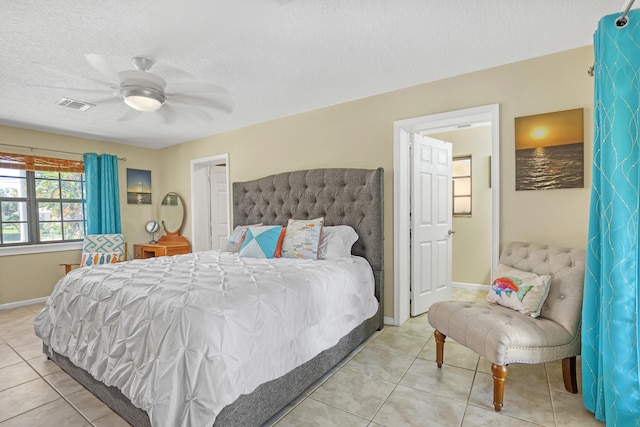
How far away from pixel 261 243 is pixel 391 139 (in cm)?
170

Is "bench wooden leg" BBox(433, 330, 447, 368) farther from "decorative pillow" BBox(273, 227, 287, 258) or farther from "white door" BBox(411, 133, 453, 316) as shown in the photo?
"decorative pillow" BBox(273, 227, 287, 258)

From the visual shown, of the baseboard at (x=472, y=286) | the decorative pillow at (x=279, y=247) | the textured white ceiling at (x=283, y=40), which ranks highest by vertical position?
the textured white ceiling at (x=283, y=40)

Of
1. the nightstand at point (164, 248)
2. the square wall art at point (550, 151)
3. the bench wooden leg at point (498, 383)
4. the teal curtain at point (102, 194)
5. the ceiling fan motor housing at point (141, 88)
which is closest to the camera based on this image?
the bench wooden leg at point (498, 383)

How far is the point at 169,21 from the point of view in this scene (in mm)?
1915

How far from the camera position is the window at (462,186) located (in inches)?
173

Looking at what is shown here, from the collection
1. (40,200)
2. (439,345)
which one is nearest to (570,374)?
(439,345)

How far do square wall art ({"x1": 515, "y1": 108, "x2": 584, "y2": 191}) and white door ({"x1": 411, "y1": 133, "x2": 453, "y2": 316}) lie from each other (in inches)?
38.1

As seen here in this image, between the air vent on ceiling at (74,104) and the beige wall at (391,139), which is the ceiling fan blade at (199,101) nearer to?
the beige wall at (391,139)

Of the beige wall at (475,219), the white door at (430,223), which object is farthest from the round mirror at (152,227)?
the beige wall at (475,219)

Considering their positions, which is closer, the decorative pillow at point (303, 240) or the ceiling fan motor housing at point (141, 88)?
the ceiling fan motor housing at point (141, 88)

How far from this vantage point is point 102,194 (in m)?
4.75

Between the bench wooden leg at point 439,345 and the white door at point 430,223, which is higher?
the white door at point 430,223

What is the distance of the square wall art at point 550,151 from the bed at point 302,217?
1.21 m

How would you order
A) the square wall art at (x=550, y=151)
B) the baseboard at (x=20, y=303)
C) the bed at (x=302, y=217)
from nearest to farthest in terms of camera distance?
the bed at (x=302, y=217) < the square wall art at (x=550, y=151) < the baseboard at (x=20, y=303)
